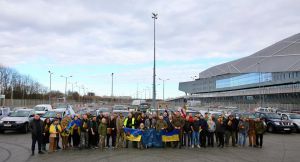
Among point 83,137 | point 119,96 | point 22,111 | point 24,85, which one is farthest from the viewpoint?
point 119,96

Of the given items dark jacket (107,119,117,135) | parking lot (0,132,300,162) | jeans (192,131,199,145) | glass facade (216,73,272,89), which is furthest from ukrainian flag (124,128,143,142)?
glass facade (216,73,272,89)

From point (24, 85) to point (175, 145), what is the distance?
107513mm

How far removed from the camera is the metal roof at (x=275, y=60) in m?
108

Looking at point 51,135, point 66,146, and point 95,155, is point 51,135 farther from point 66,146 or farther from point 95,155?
point 95,155

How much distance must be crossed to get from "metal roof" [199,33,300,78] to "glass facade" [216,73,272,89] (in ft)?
15.5

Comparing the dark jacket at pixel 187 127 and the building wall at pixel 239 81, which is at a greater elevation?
the building wall at pixel 239 81

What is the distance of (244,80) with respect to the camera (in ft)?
395

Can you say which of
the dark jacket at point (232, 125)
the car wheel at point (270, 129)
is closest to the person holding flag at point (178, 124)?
the dark jacket at point (232, 125)

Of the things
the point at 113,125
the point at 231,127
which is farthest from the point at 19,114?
the point at 231,127

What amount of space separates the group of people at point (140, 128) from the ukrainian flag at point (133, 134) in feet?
0.60

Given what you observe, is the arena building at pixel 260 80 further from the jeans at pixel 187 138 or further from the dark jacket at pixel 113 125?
the dark jacket at pixel 113 125

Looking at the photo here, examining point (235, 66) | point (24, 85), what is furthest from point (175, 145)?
point (235, 66)

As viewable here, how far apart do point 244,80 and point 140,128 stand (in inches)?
4390

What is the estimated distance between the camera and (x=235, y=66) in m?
144
